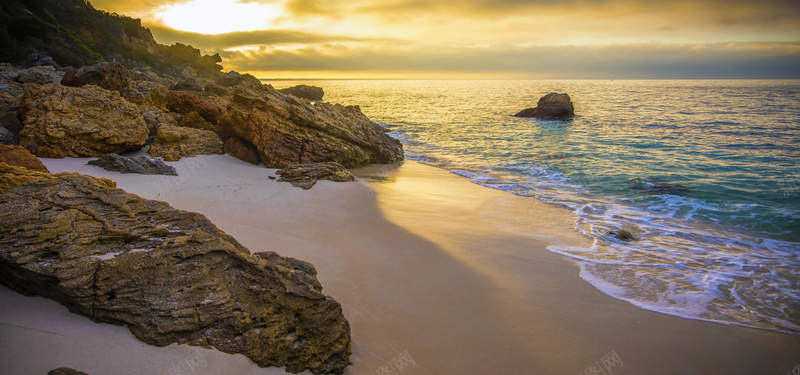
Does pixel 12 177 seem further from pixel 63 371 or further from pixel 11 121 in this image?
pixel 11 121

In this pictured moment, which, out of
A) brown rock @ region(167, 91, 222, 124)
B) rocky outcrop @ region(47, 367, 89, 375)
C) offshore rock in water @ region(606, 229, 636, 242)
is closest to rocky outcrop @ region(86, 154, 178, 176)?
brown rock @ region(167, 91, 222, 124)

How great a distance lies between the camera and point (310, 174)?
9.48 meters

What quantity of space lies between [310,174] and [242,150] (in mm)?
2934

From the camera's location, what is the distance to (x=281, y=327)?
3.17m

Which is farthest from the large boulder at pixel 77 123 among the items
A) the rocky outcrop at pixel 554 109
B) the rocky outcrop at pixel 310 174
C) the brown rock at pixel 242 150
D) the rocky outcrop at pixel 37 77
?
the rocky outcrop at pixel 554 109

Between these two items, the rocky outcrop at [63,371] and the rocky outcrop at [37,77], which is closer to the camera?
the rocky outcrop at [63,371]

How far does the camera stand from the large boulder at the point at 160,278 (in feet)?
9.12

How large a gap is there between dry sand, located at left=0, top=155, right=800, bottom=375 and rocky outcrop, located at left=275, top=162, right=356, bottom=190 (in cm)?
85

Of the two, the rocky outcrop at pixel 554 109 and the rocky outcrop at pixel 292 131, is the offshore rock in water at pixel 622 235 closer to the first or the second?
the rocky outcrop at pixel 292 131

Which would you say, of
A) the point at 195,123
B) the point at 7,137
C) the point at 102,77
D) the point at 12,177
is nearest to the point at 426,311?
the point at 12,177

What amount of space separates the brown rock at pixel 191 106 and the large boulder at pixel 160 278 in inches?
413

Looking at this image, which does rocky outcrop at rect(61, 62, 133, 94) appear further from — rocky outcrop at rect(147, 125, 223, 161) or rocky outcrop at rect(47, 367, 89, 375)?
rocky outcrop at rect(47, 367, 89, 375)

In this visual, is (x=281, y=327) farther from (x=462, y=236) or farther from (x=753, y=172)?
(x=753, y=172)

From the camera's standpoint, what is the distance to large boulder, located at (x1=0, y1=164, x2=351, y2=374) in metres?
2.78
